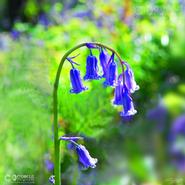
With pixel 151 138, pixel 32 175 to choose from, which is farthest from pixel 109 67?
pixel 151 138

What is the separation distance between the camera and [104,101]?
311 cm

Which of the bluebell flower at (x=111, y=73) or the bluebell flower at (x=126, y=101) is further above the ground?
the bluebell flower at (x=111, y=73)

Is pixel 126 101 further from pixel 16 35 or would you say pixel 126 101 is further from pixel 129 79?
pixel 16 35

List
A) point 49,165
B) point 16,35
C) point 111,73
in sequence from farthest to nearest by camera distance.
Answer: point 16,35 < point 49,165 < point 111,73

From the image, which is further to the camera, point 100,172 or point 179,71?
point 179,71

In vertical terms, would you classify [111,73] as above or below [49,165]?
above

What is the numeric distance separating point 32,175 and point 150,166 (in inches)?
46.8

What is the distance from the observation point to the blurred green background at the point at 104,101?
3.03 meters

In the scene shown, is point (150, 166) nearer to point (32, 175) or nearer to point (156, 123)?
point (156, 123)

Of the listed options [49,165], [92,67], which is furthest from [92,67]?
[49,165]

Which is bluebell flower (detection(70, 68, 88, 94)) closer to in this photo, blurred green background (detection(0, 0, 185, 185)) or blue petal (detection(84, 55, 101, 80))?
blue petal (detection(84, 55, 101, 80))

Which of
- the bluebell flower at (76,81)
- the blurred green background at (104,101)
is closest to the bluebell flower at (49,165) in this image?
the blurred green background at (104,101)

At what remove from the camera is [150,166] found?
3902mm

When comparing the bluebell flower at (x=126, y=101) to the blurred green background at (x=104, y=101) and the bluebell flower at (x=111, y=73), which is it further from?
the blurred green background at (x=104, y=101)
